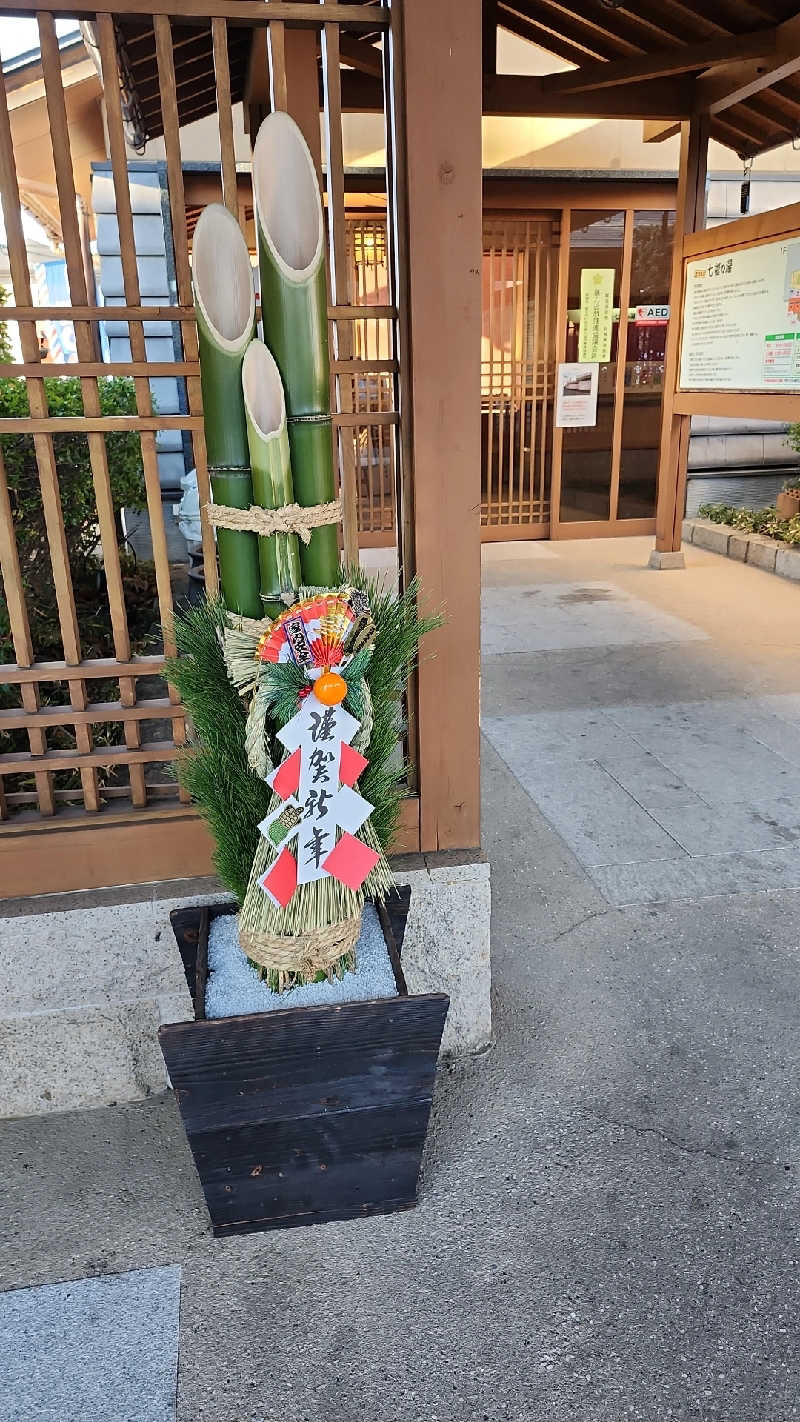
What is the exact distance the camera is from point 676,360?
7.93 m

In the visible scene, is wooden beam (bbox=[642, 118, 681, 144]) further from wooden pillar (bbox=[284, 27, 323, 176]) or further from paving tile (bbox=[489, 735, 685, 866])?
paving tile (bbox=[489, 735, 685, 866])

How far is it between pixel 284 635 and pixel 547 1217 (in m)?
1.40

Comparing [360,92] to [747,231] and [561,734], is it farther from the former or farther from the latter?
[561,734]

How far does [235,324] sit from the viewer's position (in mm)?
1674

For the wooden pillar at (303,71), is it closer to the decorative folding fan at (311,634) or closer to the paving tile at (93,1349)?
the decorative folding fan at (311,634)

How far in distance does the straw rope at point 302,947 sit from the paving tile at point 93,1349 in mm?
686

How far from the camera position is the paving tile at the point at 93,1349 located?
1.72 meters

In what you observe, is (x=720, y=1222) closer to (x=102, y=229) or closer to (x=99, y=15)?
(x=99, y=15)

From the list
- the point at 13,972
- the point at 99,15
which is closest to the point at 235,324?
the point at 99,15

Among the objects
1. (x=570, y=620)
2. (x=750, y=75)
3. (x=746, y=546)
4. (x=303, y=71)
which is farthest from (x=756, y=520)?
(x=303, y=71)

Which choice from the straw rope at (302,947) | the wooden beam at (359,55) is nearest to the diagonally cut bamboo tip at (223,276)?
the straw rope at (302,947)

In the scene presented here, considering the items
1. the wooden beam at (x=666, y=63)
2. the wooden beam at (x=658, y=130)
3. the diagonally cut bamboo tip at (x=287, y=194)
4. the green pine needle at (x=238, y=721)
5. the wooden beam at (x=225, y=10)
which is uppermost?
the wooden beam at (x=666, y=63)

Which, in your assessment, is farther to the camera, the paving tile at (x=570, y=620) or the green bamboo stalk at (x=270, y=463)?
the paving tile at (x=570, y=620)

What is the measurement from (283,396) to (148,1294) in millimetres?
1765
